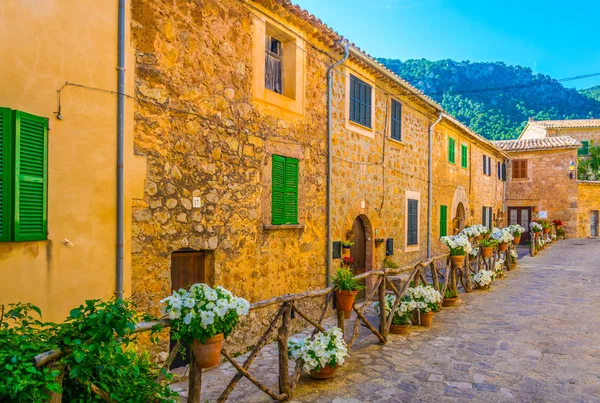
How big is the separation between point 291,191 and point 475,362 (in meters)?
3.95

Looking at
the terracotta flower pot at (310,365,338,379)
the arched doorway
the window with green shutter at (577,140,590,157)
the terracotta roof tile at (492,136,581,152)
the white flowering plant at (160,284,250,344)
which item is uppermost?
the window with green shutter at (577,140,590,157)

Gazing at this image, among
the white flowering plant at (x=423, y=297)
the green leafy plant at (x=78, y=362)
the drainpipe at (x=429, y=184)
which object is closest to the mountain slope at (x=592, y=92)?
the drainpipe at (x=429, y=184)

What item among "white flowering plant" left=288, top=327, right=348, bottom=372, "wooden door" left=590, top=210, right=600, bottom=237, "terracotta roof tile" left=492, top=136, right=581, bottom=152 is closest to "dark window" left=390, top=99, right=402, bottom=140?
"white flowering plant" left=288, top=327, right=348, bottom=372

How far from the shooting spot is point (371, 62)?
32.0 ft

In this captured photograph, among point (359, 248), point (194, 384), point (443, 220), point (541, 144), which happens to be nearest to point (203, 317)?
point (194, 384)

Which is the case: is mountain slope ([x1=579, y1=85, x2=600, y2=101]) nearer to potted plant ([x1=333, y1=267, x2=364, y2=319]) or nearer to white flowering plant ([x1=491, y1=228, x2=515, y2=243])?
white flowering plant ([x1=491, y1=228, x2=515, y2=243])

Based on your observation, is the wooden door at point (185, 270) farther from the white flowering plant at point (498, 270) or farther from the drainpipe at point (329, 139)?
the white flowering plant at point (498, 270)

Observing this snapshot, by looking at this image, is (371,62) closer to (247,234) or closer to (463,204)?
(247,234)

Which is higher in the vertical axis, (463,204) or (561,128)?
(561,128)

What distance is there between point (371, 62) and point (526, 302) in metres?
6.34

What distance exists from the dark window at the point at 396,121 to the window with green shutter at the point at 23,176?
28.9ft

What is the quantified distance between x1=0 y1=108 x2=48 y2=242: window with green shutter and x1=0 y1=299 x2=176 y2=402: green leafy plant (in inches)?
62.6

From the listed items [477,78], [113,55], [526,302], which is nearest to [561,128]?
[477,78]

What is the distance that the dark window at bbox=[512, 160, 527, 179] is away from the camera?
92.1 ft
